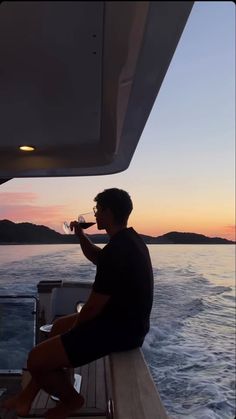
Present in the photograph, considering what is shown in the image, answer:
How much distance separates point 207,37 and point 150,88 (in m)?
0.23

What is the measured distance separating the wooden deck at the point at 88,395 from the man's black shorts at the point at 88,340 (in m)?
0.85

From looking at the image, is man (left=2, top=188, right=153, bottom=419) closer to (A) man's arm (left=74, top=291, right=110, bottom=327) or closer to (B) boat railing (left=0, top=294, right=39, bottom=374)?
(A) man's arm (left=74, top=291, right=110, bottom=327)

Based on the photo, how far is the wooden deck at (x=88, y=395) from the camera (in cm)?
234

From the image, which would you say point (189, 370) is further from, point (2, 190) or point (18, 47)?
point (18, 47)

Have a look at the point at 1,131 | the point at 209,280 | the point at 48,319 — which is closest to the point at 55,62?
the point at 1,131

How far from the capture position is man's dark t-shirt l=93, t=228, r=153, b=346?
146 cm

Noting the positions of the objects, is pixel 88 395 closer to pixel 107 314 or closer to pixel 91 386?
pixel 91 386

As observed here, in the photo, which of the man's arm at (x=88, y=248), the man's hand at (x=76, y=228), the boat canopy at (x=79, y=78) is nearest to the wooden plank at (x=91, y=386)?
the man's arm at (x=88, y=248)

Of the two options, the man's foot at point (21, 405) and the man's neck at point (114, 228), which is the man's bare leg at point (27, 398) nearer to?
the man's foot at point (21, 405)

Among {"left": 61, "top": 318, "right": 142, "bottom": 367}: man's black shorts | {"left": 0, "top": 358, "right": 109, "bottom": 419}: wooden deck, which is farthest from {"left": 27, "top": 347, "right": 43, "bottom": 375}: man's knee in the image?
{"left": 0, "top": 358, "right": 109, "bottom": 419}: wooden deck

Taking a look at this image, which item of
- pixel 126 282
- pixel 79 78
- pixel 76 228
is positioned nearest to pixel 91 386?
pixel 76 228

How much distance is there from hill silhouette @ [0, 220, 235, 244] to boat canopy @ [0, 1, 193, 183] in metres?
0.42

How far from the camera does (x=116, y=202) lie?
1.59 meters

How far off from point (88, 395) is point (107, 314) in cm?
148
